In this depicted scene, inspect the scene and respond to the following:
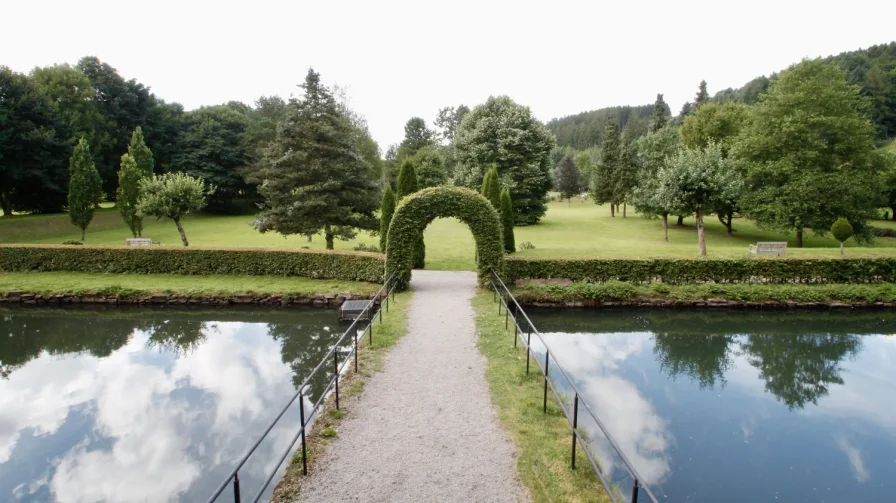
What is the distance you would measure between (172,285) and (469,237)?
16679mm

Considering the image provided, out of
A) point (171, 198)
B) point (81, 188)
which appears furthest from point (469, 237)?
point (81, 188)

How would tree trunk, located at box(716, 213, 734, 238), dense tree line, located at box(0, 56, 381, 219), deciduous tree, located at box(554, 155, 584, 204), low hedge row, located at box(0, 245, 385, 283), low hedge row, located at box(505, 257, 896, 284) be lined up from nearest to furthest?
low hedge row, located at box(505, 257, 896, 284) < low hedge row, located at box(0, 245, 385, 283) < dense tree line, located at box(0, 56, 381, 219) < tree trunk, located at box(716, 213, 734, 238) < deciduous tree, located at box(554, 155, 584, 204)

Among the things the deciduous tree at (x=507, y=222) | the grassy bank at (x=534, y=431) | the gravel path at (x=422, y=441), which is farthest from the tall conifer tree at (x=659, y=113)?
the gravel path at (x=422, y=441)

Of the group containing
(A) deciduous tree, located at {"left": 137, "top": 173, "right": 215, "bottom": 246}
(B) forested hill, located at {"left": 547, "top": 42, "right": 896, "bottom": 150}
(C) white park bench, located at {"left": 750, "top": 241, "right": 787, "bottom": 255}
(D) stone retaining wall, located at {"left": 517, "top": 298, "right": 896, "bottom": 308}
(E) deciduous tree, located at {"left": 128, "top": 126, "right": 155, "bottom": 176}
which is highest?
(B) forested hill, located at {"left": 547, "top": 42, "right": 896, "bottom": 150}

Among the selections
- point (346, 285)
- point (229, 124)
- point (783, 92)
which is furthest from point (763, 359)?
point (229, 124)

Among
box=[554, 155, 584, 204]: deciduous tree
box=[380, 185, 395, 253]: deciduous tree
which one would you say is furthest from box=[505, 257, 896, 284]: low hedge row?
box=[554, 155, 584, 204]: deciduous tree

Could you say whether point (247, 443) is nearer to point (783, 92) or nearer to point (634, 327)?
A: point (634, 327)

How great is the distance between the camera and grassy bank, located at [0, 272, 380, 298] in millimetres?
17094

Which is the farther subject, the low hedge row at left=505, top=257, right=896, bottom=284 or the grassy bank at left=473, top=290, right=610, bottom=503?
the low hedge row at left=505, top=257, right=896, bottom=284

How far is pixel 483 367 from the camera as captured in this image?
9383 millimetres

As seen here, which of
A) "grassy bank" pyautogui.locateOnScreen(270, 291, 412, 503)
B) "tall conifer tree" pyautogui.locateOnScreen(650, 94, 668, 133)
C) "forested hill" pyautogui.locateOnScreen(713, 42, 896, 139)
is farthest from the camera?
"forested hill" pyautogui.locateOnScreen(713, 42, 896, 139)

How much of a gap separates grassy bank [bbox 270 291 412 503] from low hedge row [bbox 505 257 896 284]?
6.30 m

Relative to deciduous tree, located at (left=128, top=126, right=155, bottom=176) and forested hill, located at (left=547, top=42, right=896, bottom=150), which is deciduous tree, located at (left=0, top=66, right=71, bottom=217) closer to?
deciduous tree, located at (left=128, top=126, right=155, bottom=176)

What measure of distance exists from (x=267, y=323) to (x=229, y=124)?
37096 millimetres
